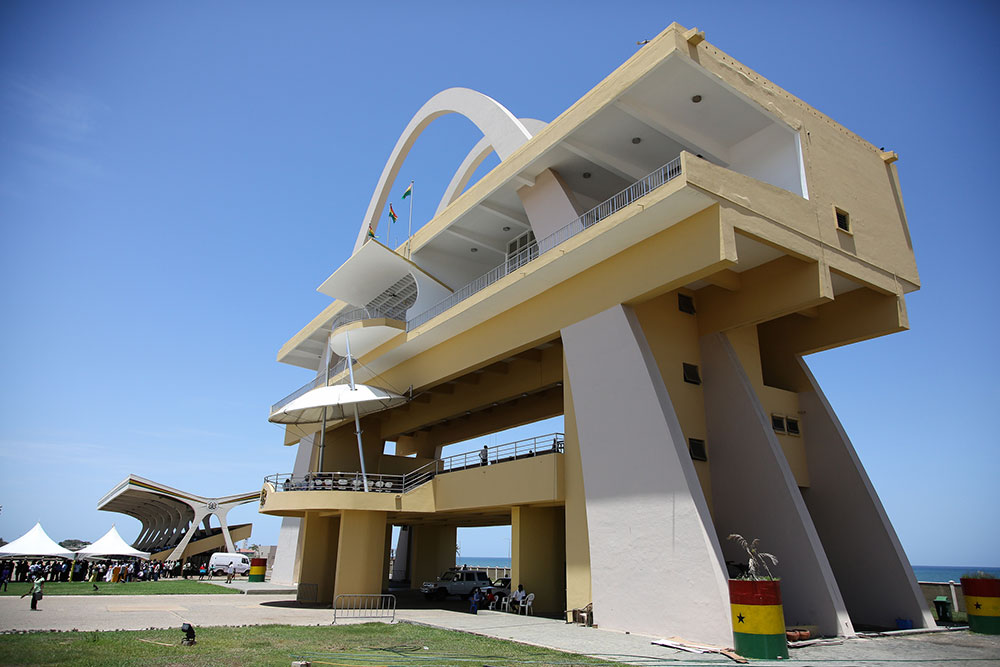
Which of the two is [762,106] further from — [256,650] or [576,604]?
[256,650]

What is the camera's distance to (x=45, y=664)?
1013 cm

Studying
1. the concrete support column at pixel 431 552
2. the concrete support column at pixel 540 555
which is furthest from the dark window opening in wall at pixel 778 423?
the concrete support column at pixel 431 552

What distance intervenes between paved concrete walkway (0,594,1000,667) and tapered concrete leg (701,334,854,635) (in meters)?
1.53

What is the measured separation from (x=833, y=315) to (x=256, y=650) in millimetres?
18604

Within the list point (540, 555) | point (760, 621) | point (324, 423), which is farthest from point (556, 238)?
point (324, 423)

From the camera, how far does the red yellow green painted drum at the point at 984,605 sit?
619 inches

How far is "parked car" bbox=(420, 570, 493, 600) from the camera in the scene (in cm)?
2852

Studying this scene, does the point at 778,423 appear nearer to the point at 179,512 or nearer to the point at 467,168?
the point at 467,168

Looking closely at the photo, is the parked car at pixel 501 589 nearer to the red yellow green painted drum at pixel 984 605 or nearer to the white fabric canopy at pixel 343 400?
the white fabric canopy at pixel 343 400

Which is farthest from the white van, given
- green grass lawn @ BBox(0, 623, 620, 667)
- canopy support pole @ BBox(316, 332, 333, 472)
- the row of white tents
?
green grass lawn @ BBox(0, 623, 620, 667)

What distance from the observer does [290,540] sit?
37.5 meters

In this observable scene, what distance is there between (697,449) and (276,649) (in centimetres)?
1220

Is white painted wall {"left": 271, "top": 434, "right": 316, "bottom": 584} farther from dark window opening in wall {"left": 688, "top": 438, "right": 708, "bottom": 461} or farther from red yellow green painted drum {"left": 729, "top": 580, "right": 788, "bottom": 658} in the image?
red yellow green painted drum {"left": 729, "top": 580, "right": 788, "bottom": 658}

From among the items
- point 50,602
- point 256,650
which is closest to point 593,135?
point 256,650
